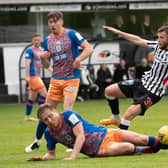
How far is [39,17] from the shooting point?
26.1m

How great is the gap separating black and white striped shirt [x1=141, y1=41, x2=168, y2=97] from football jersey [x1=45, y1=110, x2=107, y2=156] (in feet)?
5.14

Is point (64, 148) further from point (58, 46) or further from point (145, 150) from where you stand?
point (145, 150)

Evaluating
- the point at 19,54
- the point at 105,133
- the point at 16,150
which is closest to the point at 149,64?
the point at 19,54

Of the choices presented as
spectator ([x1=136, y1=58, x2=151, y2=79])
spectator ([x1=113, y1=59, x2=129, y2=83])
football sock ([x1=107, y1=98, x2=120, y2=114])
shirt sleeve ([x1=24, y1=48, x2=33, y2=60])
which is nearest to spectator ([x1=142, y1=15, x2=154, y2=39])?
spectator ([x1=136, y1=58, x2=151, y2=79])

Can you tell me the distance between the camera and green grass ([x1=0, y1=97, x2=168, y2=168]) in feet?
28.3

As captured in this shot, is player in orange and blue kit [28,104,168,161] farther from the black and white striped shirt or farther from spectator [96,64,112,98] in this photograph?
spectator [96,64,112,98]

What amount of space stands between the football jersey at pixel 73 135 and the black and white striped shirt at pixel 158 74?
157cm

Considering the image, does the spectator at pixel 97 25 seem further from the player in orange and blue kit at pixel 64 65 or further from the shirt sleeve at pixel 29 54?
Result: the player in orange and blue kit at pixel 64 65

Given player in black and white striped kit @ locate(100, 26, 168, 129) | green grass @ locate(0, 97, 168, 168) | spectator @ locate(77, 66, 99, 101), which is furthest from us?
spectator @ locate(77, 66, 99, 101)

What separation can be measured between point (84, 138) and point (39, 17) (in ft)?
57.0

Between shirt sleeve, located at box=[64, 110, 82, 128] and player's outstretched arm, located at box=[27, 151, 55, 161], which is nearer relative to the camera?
shirt sleeve, located at box=[64, 110, 82, 128]

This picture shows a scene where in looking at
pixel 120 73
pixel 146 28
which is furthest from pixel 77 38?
pixel 146 28

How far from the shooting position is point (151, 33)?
26.5 metres

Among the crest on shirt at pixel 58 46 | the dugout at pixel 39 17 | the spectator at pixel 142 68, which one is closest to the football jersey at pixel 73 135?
the crest on shirt at pixel 58 46
